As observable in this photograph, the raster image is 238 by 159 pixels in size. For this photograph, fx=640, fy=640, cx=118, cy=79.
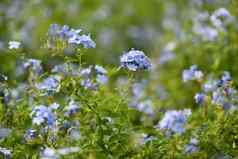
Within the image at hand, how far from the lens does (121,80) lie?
567 cm

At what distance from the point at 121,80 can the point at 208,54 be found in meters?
0.91

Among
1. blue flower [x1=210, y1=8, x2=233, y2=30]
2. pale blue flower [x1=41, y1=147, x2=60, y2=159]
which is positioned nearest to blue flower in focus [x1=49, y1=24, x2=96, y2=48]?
pale blue flower [x1=41, y1=147, x2=60, y2=159]

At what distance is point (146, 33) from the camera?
7.73m

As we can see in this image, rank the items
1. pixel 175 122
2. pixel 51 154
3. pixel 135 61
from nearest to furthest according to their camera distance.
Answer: pixel 51 154 → pixel 175 122 → pixel 135 61

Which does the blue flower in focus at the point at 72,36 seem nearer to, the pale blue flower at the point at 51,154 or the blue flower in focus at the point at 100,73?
the blue flower in focus at the point at 100,73

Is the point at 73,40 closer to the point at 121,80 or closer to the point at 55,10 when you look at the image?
the point at 121,80

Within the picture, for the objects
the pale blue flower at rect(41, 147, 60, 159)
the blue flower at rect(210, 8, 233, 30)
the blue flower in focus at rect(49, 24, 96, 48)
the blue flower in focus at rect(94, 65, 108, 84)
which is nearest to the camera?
the pale blue flower at rect(41, 147, 60, 159)

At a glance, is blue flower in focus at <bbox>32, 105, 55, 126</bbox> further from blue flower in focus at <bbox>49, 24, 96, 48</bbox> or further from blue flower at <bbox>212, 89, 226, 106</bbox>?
blue flower at <bbox>212, 89, 226, 106</bbox>

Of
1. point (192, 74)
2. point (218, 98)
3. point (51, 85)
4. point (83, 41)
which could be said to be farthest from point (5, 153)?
point (192, 74)

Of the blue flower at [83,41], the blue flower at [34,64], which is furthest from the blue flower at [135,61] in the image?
the blue flower at [34,64]

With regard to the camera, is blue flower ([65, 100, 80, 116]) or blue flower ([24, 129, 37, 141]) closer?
blue flower ([24, 129, 37, 141])

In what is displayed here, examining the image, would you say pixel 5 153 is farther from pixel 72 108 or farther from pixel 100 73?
pixel 100 73

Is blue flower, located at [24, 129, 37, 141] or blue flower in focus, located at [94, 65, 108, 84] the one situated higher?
blue flower in focus, located at [94, 65, 108, 84]

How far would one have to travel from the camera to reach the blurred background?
4938 millimetres
